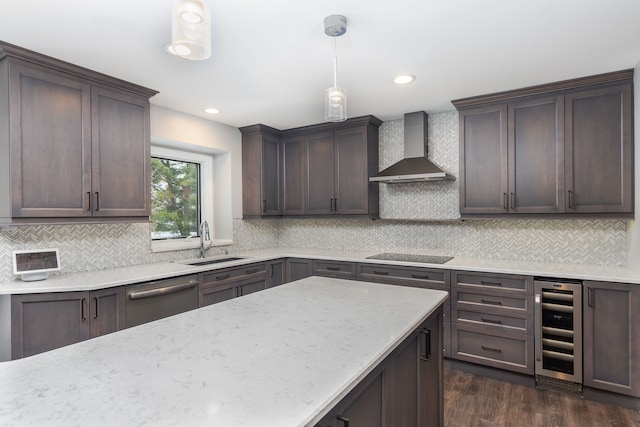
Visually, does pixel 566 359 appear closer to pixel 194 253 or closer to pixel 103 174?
pixel 194 253

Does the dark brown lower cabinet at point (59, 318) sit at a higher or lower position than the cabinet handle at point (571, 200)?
lower

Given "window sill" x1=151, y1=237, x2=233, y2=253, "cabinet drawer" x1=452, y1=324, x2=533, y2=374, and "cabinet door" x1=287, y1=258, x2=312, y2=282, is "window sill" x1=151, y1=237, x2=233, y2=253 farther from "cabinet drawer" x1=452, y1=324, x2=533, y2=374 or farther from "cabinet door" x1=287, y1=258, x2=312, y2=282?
"cabinet drawer" x1=452, y1=324, x2=533, y2=374

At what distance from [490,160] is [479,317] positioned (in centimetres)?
140

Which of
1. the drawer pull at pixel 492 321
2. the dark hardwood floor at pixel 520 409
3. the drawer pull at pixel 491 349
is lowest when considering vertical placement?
the dark hardwood floor at pixel 520 409

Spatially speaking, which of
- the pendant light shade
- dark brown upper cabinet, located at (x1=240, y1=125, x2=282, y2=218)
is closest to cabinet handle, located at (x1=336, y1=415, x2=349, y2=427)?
the pendant light shade

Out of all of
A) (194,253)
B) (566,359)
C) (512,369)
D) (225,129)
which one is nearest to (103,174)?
(194,253)

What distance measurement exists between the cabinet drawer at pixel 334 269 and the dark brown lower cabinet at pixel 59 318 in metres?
1.94

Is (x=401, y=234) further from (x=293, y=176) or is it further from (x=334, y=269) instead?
(x=293, y=176)

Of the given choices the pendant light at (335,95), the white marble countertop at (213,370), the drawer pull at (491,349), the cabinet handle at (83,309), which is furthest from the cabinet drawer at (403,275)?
the cabinet handle at (83,309)

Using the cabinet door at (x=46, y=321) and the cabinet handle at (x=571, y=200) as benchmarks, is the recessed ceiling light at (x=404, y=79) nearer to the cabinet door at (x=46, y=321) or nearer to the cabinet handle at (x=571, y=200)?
the cabinet handle at (x=571, y=200)

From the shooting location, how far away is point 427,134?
3.71 metres

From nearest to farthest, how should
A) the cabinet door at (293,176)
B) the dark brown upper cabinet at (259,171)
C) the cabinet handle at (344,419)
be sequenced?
the cabinet handle at (344,419)
the dark brown upper cabinet at (259,171)
the cabinet door at (293,176)

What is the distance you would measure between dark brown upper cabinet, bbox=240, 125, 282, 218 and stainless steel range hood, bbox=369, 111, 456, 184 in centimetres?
134

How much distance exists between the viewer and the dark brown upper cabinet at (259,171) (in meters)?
4.14
